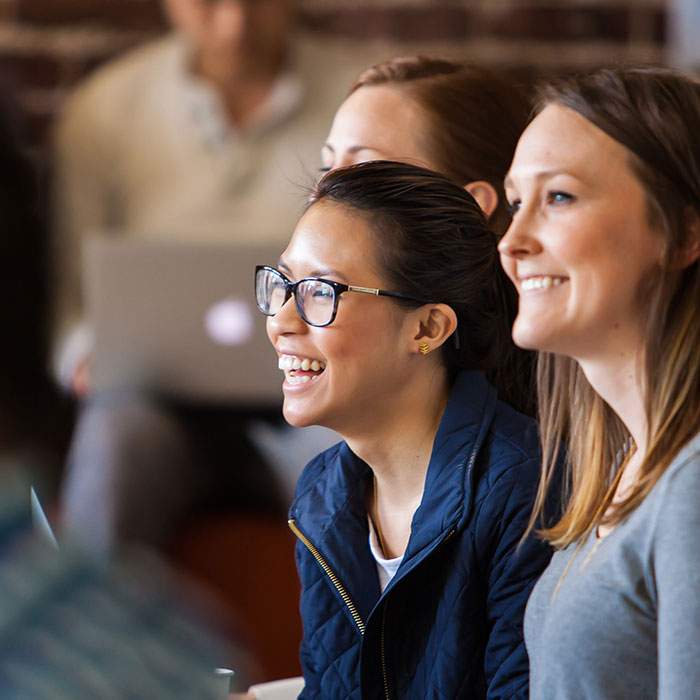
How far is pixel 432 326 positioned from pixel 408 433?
0.10 m

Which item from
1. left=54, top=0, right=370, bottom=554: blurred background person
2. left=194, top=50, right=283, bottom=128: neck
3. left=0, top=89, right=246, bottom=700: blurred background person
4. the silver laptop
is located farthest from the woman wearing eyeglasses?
left=194, top=50, right=283, bottom=128: neck

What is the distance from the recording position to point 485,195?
3.24 ft

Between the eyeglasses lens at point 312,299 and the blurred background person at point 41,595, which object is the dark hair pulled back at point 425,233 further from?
the blurred background person at point 41,595

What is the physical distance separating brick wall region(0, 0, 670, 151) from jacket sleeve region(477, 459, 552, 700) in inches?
77.2

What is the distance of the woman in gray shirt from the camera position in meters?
0.69

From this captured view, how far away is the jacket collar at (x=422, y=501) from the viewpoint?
855 millimetres

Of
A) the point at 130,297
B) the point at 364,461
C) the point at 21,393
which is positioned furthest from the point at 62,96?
the point at 21,393

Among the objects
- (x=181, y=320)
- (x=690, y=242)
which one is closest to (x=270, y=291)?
(x=690, y=242)

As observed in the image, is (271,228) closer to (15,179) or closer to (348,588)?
(348,588)

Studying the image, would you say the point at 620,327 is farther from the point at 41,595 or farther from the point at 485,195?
the point at 41,595

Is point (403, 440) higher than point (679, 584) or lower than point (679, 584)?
higher

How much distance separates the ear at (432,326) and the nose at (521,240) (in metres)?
0.13

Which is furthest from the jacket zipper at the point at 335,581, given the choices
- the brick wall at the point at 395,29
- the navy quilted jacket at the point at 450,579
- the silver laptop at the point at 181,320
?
the brick wall at the point at 395,29

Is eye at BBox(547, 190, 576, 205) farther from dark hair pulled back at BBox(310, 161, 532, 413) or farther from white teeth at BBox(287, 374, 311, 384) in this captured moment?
white teeth at BBox(287, 374, 311, 384)
